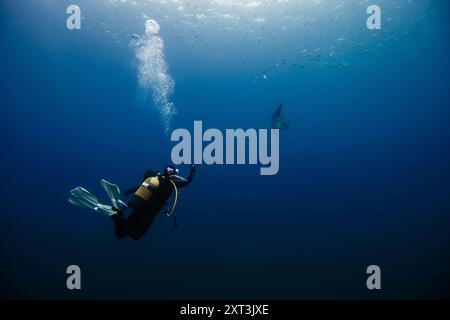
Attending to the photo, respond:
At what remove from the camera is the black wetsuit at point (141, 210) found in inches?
191

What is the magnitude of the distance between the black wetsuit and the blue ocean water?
3867 millimetres

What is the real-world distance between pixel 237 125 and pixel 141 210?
2298 centimetres

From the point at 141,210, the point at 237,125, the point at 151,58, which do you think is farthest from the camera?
the point at 237,125

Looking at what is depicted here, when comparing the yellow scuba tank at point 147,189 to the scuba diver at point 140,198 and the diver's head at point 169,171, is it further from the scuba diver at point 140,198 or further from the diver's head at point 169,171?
the diver's head at point 169,171

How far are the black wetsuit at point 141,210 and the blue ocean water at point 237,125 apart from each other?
387 centimetres

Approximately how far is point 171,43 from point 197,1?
243 centimetres

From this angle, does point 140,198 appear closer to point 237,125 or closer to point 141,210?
point 141,210

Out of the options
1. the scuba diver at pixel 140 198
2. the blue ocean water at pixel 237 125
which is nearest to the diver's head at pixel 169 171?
the scuba diver at pixel 140 198

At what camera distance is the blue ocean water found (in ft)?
35.1

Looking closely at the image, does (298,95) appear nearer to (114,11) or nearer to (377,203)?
(377,203)

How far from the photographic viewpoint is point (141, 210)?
16.5ft

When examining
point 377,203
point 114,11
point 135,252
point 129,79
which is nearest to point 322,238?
point 377,203

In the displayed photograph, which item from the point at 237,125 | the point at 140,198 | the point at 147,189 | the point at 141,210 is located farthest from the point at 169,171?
the point at 237,125

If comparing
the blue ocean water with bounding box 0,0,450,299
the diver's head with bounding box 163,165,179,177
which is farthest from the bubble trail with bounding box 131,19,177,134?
the diver's head with bounding box 163,165,179,177
